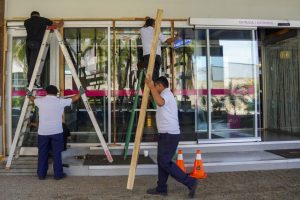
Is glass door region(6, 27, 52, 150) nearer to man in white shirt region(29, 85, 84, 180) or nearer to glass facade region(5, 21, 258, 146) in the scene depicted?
glass facade region(5, 21, 258, 146)

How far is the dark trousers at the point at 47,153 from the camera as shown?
7.20m

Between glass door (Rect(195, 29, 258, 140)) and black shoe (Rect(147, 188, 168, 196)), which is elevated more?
glass door (Rect(195, 29, 258, 140))

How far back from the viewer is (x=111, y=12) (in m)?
9.05

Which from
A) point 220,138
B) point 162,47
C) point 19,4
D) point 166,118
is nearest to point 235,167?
point 220,138

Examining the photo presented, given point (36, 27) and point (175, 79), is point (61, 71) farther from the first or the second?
point (175, 79)

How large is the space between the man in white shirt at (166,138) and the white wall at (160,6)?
3493mm

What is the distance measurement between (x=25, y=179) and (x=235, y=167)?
13.0ft

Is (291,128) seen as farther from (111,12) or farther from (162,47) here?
(111,12)

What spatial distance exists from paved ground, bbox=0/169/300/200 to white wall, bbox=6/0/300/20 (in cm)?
371

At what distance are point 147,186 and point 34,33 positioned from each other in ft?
12.7

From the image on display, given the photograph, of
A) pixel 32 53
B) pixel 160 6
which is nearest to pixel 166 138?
pixel 32 53

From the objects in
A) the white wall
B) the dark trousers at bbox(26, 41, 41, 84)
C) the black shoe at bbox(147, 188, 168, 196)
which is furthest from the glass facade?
the black shoe at bbox(147, 188, 168, 196)

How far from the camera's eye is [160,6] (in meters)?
9.15

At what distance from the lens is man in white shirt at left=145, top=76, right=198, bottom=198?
5.90 metres
